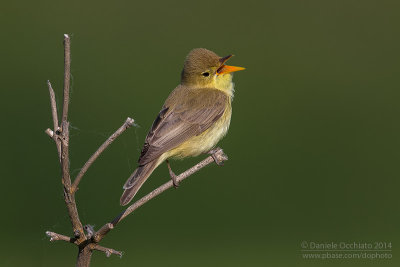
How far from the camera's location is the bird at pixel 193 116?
335cm

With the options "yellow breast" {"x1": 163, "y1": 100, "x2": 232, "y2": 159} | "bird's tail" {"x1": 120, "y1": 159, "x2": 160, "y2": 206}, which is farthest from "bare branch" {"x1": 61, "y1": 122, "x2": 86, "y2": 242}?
"yellow breast" {"x1": 163, "y1": 100, "x2": 232, "y2": 159}

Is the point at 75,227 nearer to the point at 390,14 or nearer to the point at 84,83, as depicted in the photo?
the point at 84,83

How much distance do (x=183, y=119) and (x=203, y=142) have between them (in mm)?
218

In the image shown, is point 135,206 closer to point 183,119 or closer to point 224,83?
point 183,119

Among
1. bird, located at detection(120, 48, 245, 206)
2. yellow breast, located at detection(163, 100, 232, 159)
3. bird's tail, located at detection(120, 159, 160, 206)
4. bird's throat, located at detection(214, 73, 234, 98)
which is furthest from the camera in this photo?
bird's throat, located at detection(214, 73, 234, 98)

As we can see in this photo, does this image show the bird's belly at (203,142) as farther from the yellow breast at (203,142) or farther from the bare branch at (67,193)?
the bare branch at (67,193)

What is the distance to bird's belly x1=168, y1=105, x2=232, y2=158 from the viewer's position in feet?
12.0

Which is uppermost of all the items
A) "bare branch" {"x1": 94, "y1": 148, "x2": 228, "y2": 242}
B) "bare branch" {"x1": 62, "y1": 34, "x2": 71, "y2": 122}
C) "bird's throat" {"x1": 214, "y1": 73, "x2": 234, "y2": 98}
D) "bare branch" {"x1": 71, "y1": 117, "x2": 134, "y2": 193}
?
"bird's throat" {"x1": 214, "y1": 73, "x2": 234, "y2": 98}

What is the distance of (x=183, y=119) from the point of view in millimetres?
3639

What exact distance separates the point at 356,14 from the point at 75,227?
8.44 metres

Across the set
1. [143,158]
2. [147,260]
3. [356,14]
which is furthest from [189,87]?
[356,14]

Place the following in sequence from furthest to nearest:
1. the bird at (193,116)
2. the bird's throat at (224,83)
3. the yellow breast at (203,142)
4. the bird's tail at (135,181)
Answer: the bird's throat at (224,83) < the yellow breast at (203,142) < the bird at (193,116) < the bird's tail at (135,181)

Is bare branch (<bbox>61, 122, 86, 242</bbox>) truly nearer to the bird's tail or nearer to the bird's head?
the bird's tail

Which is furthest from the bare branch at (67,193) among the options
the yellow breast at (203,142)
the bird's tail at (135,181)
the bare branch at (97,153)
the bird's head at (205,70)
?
the bird's head at (205,70)
